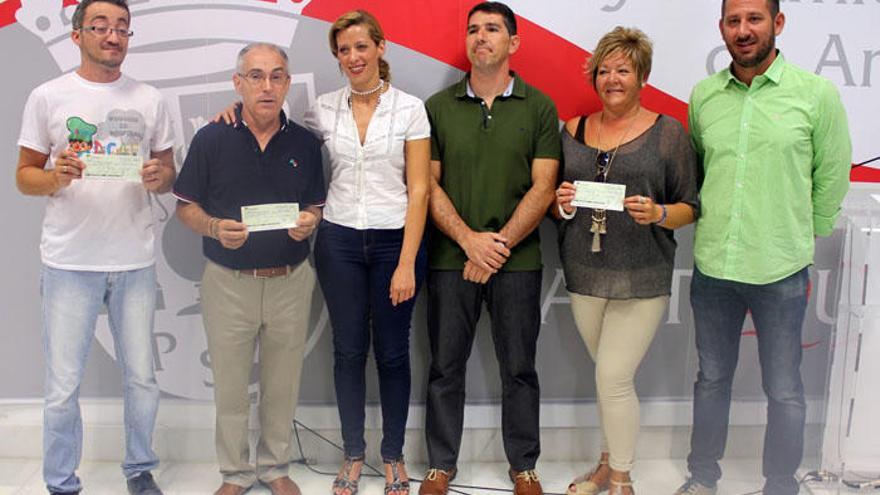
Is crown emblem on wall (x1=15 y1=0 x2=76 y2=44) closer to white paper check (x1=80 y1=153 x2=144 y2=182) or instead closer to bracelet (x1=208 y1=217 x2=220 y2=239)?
white paper check (x1=80 y1=153 x2=144 y2=182)

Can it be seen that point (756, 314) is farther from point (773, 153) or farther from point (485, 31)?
point (485, 31)

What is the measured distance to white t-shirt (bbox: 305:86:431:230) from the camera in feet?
9.02

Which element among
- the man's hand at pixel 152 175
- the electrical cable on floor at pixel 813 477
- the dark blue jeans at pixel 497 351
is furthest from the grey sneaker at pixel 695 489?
the man's hand at pixel 152 175

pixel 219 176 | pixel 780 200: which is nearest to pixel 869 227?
pixel 780 200

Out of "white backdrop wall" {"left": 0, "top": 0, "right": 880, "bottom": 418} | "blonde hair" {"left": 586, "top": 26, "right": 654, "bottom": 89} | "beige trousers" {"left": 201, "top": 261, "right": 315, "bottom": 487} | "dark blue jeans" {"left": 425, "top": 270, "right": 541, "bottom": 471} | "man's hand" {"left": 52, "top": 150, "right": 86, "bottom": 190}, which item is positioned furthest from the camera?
"white backdrop wall" {"left": 0, "top": 0, "right": 880, "bottom": 418}

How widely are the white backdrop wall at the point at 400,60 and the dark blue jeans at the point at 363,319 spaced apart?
0.38 meters

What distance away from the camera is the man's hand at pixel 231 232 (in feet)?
8.59

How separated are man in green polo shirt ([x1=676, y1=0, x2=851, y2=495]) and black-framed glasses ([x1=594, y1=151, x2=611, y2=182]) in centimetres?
35

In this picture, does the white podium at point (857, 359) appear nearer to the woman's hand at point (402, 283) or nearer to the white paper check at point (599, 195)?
the white paper check at point (599, 195)

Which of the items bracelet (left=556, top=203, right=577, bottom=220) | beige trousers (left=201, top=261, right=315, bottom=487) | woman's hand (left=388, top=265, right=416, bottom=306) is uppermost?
bracelet (left=556, top=203, right=577, bottom=220)

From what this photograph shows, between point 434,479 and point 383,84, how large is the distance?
5.05 ft

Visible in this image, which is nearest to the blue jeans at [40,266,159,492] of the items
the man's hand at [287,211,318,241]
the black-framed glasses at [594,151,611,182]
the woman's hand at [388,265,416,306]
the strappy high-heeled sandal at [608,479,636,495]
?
the man's hand at [287,211,318,241]

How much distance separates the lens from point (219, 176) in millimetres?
2680

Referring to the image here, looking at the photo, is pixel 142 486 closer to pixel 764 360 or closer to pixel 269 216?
pixel 269 216
